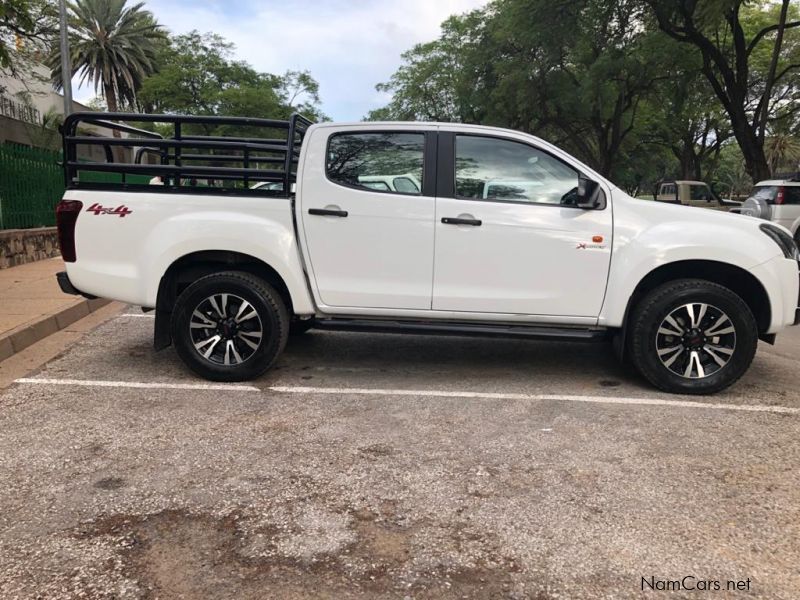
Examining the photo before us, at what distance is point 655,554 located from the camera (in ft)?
8.74

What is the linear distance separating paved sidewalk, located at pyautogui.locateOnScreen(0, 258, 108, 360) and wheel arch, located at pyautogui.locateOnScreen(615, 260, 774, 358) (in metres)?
5.35

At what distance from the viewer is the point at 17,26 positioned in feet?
36.8

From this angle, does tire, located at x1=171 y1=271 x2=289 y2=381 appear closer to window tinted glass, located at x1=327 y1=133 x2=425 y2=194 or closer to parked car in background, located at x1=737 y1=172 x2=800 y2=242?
window tinted glass, located at x1=327 y1=133 x2=425 y2=194

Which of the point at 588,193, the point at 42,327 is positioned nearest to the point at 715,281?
the point at 588,193

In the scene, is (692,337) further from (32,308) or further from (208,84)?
(208,84)

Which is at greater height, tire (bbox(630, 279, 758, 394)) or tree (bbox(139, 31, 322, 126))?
tree (bbox(139, 31, 322, 126))

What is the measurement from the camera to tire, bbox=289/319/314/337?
17.4ft

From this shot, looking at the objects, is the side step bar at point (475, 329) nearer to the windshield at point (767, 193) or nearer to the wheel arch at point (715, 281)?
the wheel arch at point (715, 281)

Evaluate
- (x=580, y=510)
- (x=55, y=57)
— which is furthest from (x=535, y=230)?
(x=55, y=57)

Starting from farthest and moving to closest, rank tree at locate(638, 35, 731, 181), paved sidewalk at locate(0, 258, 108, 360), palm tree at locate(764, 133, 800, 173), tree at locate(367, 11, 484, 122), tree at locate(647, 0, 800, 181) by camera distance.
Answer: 1. palm tree at locate(764, 133, 800, 173)
2. tree at locate(367, 11, 484, 122)
3. tree at locate(638, 35, 731, 181)
4. tree at locate(647, 0, 800, 181)
5. paved sidewalk at locate(0, 258, 108, 360)

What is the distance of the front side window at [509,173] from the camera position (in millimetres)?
4773

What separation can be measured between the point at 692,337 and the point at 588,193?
1.33 m

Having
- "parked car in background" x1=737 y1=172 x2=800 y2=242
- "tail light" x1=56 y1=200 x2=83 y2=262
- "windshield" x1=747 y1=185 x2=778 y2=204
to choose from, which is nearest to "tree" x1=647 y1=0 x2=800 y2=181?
"windshield" x1=747 y1=185 x2=778 y2=204

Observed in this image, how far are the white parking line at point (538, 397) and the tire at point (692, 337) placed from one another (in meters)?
0.21
